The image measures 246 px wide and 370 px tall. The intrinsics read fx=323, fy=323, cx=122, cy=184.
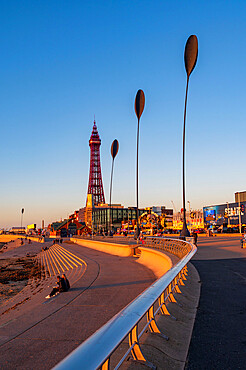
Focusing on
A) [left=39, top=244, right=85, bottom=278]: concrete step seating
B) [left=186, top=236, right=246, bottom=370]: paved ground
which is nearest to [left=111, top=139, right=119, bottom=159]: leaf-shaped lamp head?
[left=39, top=244, right=85, bottom=278]: concrete step seating

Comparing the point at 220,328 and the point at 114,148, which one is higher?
the point at 114,148

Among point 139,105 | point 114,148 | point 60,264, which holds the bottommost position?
point 60,264

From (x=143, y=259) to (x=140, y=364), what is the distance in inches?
806

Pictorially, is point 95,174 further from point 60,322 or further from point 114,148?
point 60,322

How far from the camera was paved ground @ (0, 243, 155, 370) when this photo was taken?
5941 millimetres

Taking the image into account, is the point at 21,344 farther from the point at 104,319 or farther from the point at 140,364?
the point at 140,364

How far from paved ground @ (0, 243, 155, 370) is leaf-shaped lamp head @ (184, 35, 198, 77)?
18789 mm

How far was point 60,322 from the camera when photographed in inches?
334

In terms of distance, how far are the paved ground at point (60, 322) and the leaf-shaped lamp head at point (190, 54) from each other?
1879 centimetres

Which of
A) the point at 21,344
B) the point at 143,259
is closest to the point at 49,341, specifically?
the point at 21,344

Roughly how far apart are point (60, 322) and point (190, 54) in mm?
24468

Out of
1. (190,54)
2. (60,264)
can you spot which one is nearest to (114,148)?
(60,264)

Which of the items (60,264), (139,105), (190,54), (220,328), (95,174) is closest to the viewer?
(220,328)

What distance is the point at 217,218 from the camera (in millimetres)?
96875
